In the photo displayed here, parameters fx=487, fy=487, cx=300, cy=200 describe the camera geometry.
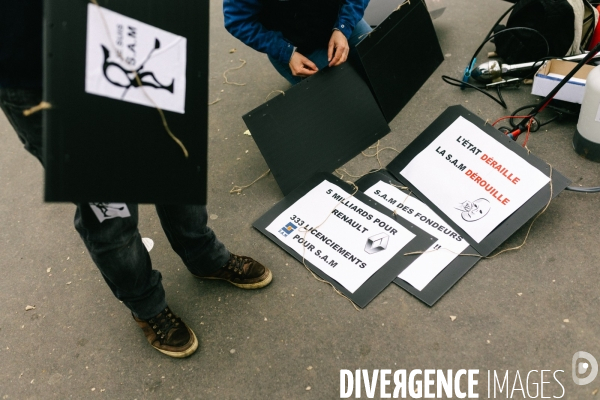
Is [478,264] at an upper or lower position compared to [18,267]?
upper

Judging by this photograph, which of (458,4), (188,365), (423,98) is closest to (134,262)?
(188,365)

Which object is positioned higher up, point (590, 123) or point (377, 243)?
point (590, 123)

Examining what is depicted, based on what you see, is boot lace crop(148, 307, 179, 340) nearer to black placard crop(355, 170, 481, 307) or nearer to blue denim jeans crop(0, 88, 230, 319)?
blue denim jeans crop(0, 88, 230, 319)

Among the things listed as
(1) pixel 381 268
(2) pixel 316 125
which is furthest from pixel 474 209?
(2) pixel 316 125

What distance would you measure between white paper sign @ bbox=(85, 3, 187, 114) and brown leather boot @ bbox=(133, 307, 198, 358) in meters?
0.70

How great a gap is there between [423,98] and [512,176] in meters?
0.62

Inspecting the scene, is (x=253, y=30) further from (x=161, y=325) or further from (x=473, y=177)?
(x=161, y=325)

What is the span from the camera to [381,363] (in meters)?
1.27

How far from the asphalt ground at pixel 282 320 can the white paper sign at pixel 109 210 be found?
0.49m

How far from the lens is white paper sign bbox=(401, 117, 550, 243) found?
150 cm

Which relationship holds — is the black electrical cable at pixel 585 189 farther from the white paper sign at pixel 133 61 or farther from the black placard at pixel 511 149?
the white paper sign at pixel 133 61

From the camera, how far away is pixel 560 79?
1.80m

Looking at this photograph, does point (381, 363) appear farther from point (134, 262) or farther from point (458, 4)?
point (458, 4)

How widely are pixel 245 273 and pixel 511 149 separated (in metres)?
0.94
